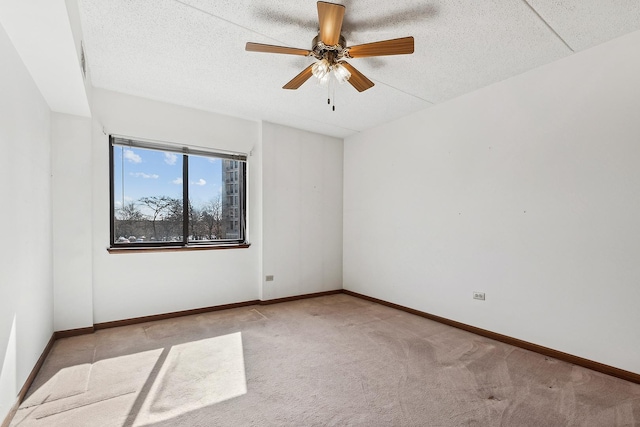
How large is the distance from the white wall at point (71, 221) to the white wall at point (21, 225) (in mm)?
303

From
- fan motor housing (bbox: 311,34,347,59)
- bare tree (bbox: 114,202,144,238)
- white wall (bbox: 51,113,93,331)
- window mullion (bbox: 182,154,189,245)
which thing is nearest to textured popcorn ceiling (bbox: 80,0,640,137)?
fan motor housing (bbox: 311,34,347,59)

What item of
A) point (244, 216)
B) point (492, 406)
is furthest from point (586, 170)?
point (244, 216)

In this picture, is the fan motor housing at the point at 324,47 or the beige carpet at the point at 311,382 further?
the fan motor housing at the point at 324,47

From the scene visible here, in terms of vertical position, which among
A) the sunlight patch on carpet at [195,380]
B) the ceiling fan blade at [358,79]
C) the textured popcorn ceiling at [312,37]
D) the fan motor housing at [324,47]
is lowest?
the sunlight patch on carpet at [195,380]

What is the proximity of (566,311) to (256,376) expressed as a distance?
108 inches

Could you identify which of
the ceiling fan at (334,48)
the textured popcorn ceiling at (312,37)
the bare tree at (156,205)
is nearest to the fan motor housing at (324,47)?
the ceiling fan at (334,48)

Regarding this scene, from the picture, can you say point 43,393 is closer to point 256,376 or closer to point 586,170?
point 256,376

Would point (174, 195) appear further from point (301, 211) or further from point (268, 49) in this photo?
point (268, 49)

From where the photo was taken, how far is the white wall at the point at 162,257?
11.2 feet

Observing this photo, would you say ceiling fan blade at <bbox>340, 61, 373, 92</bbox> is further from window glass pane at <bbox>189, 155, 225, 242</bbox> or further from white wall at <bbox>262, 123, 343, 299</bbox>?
window glass pane at <bbox>189, 155, 225, 242</bbox>

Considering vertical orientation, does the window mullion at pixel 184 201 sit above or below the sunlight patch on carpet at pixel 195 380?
above

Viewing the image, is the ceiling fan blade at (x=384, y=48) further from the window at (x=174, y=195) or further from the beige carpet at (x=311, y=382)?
the window at (x=174, y=195)

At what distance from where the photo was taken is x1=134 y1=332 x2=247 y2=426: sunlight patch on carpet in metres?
2.03

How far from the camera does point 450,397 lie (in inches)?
84.1
